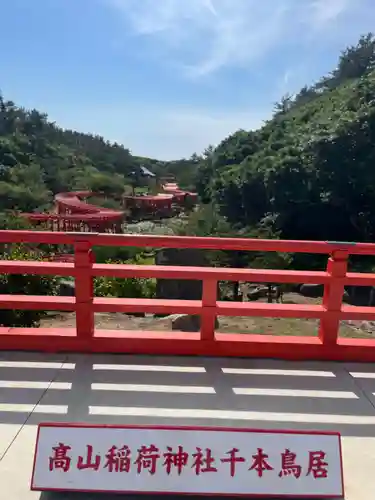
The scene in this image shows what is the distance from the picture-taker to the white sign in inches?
86.3

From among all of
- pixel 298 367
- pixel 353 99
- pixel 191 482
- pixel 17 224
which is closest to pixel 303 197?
pixel 353 99

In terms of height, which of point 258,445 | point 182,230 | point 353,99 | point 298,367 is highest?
point 353,99

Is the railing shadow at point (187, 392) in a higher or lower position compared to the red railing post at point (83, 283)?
lower

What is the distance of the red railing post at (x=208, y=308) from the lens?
12.4 ft

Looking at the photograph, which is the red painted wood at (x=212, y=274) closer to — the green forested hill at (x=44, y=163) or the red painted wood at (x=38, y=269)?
the red painted wood at (x=38, y=269)

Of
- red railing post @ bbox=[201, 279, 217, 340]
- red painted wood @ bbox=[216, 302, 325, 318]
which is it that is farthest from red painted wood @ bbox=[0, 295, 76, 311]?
red painted wood @ bbox=[216, 302, 325, 318]

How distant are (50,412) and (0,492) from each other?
74 centimetres

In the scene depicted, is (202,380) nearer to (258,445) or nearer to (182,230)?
(258,445)

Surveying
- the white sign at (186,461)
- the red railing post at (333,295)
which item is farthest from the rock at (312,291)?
the white sign at (186,461)

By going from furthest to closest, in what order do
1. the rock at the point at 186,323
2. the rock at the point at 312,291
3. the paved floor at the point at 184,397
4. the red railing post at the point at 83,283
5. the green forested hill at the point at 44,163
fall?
the green forested hill at the point at 44,163
the rock at the point at 312,291
the rock at the point at 186,323
the red railing post at the point at 83,283
the paved floor at the point at 184,397

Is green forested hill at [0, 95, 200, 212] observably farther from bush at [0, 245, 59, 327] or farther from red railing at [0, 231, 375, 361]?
red railing at [0, 231, 375, 361]

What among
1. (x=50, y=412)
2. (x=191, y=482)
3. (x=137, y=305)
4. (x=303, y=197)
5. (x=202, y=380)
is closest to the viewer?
(x=191, y=482)

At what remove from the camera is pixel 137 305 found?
12.4 feet

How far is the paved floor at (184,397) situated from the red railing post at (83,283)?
0.30 metres
